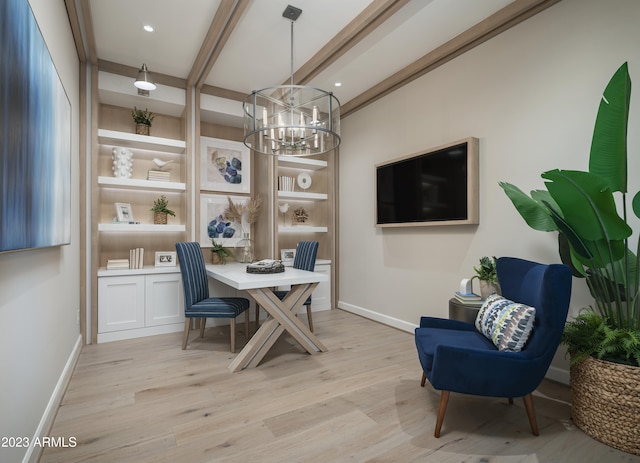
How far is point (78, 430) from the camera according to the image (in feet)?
6.35

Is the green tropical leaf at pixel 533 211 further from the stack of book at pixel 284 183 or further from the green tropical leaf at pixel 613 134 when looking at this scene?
the stack of book at pixel 284 183

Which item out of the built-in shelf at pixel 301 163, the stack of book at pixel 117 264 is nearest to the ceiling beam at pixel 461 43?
the built-in shelf at pixel 301 163

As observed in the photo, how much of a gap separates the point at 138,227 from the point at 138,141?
0.97 meters

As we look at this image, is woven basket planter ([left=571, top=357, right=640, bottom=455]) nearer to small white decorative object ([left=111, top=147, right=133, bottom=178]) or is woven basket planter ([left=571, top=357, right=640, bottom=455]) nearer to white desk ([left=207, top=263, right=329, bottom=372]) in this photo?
white desk ([left=207, top=263, right=329, bottom=372])

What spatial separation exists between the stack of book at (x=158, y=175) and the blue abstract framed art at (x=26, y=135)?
2.02 m

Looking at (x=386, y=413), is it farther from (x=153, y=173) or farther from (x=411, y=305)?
(x=153, y=173)

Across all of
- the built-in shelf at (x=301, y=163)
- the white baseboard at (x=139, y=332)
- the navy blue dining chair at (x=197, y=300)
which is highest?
the built-in shelf at (x=301, y=163)

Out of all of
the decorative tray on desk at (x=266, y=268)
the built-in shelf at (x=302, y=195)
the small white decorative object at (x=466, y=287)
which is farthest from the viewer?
the built-in shelf at (x=302, y=195)

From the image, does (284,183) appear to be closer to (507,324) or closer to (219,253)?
(219,253)

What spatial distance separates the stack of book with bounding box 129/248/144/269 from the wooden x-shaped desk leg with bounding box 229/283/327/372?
169 centimetres

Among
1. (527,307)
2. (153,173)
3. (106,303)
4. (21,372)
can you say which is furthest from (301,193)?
(21,372)

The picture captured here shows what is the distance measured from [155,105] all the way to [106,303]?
2343 mm

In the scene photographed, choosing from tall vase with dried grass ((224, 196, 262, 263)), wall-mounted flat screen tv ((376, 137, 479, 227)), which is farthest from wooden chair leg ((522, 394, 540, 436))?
tall vase with dried grass ((224, 196, 262, 263))

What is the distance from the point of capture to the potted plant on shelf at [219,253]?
14.1ft
